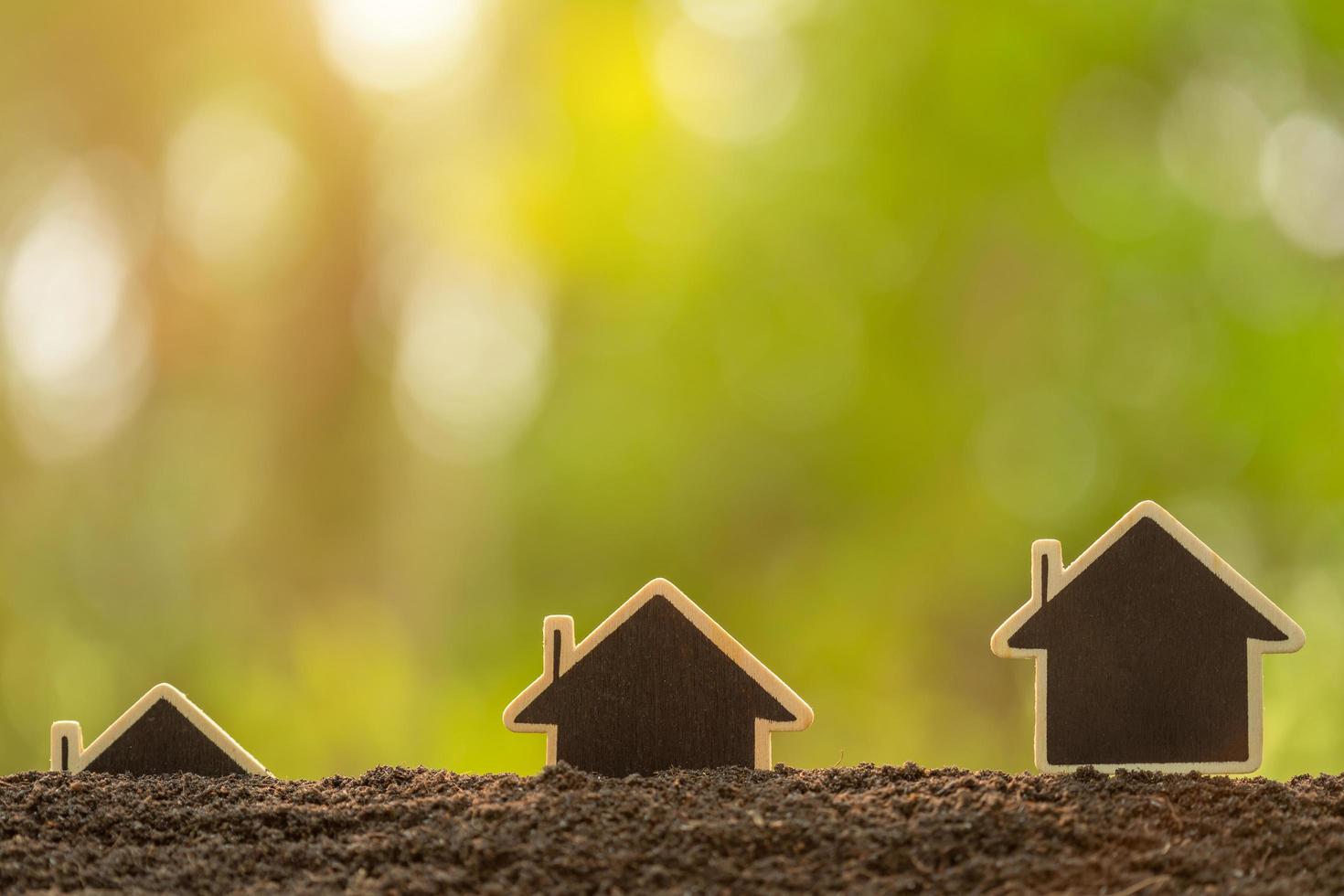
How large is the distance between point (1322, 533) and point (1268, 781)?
6.18ft

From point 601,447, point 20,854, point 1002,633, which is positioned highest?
point 601,447

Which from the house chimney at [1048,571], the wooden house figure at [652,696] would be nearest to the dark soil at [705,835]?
the wooden house figure at [652,696]

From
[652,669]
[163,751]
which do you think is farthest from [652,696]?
[163,751]

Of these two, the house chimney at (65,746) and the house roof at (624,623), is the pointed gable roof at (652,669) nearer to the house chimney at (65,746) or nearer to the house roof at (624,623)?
the house roof at (624,623)

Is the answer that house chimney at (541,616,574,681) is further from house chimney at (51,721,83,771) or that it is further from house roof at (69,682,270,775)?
house chimney at (51,721,83,771)

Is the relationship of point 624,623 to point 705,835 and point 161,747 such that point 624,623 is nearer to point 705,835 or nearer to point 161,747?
point 705,835

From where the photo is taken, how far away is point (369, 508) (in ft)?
9.87

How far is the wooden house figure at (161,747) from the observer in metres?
1.28

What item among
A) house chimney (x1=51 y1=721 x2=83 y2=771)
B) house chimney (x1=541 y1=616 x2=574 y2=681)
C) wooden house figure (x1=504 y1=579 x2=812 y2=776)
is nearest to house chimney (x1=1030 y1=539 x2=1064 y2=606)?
wooden house figure (x1=504 y1=579 x2=812 y2=776)

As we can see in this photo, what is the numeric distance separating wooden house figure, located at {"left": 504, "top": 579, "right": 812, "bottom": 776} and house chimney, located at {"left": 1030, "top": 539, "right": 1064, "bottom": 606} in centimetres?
30

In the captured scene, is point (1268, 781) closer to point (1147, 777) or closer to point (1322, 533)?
point (1147, 777)

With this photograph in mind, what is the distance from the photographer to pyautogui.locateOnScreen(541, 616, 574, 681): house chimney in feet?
3.99

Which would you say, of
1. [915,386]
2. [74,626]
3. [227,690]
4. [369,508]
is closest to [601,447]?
[369,508]

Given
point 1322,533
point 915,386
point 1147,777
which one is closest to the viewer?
point 1147,777
